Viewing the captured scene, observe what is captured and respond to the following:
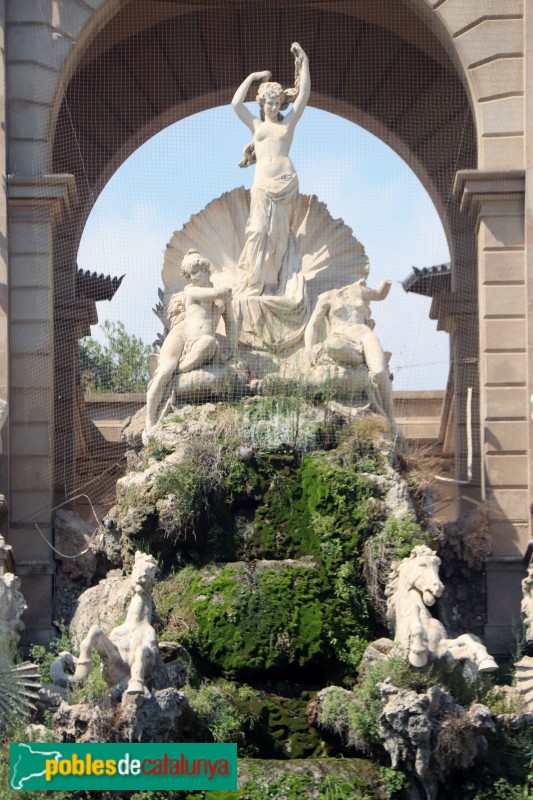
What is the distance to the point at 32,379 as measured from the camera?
24.9 metres

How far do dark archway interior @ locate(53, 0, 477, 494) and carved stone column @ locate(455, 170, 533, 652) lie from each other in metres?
1.97

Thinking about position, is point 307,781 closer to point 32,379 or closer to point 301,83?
point 32,379

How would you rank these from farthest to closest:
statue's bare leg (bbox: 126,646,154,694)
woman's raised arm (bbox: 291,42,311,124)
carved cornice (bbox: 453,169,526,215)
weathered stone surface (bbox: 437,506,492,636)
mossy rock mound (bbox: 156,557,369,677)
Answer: woman's raised arm (bbox: 291,42,311,124), carved cornice (bbox: 453,169,526,215), weathered stone surface (bbox: 437,506,492,636), mossy rock mound (bbox: 156,557,369,677), statue's bare leg (bbox: 126,646,154,694)

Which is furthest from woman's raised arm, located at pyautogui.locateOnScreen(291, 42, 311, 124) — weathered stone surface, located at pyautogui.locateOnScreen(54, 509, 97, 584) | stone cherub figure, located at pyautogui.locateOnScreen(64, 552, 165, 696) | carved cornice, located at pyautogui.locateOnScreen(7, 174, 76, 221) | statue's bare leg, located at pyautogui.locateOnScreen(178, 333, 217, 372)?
stone cherub figure, located at pyautogui.locateOnScreen(64, 552, 165, 696)

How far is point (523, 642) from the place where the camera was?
910 inches

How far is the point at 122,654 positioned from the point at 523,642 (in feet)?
15.9

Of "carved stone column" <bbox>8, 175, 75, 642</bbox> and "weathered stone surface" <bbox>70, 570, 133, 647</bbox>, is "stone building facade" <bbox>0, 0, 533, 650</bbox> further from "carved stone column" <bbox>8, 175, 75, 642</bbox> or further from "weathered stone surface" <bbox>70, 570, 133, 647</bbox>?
"weathered stone surface" <bbox>70, 570, 133, 647</bbox>

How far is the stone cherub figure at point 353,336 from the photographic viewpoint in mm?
24062


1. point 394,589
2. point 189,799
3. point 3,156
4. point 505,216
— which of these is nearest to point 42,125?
point 3,156

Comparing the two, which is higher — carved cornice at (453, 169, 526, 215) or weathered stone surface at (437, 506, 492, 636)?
carved cornice at (453, 169, 526, 215)

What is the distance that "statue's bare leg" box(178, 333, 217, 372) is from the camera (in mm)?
23922

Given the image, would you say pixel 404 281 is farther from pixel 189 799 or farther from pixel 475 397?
pixel 189 799

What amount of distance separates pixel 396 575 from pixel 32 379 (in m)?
5.13

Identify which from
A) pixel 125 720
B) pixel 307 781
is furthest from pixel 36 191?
pixel 307 781
